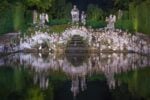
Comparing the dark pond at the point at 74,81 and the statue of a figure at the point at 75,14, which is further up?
the statue of a figure at the point at 75,14

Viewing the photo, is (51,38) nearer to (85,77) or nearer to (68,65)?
(68,65)

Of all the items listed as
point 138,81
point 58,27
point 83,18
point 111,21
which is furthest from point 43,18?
point 138,81

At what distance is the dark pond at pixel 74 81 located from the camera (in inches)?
660

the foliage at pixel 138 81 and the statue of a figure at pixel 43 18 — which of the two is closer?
the foliage at pixel 138 81

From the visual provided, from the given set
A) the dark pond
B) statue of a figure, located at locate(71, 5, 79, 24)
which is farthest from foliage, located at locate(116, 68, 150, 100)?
statue of a figure, located at locate(71, 5, 79, 24)

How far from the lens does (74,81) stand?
20781 mm

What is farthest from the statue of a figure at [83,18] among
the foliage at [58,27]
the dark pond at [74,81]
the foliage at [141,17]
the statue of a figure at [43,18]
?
the dark pond at [74,81]

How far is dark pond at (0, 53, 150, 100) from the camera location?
16766 millimetres

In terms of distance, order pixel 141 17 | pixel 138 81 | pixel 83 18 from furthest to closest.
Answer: pixel 83 18 < pixel 141 17 < pixel 138 81

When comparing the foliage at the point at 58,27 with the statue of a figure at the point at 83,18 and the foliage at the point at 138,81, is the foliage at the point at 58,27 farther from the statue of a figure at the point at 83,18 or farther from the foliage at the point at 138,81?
the foliage at the point at 138,81

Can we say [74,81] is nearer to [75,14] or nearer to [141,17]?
[141,17]

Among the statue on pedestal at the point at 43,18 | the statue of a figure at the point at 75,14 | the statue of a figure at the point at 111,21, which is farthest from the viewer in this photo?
the statue of a figure at the point at 75,14

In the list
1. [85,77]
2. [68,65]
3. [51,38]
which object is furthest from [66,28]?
[85,77]

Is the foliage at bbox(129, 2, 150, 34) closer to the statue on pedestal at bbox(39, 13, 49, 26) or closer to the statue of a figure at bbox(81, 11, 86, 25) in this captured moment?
the statue of a figure at bbox(81, 11, 86, 25)
